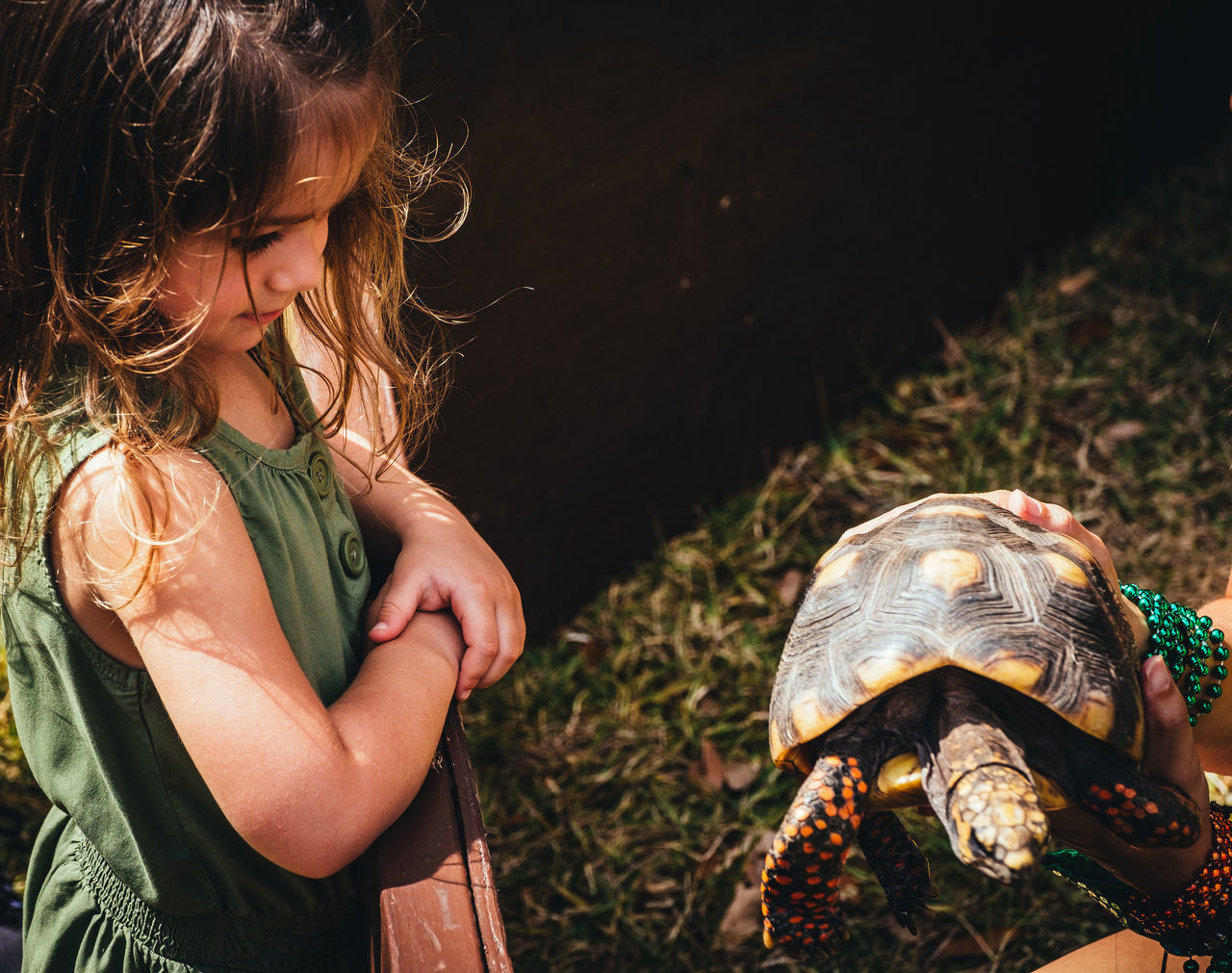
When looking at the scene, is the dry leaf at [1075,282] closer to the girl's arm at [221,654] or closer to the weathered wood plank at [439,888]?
the weathered wood plank at [439,888]

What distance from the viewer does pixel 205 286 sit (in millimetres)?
862

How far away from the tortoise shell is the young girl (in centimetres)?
33

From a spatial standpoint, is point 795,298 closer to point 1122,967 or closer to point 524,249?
point 524,249

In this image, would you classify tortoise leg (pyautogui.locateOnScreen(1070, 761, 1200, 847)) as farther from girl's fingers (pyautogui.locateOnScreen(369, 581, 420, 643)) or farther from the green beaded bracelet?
girl's fingers (pyautogui.locateOnScreen(369, 581, 420, 643))

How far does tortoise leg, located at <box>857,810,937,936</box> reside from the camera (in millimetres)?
1038

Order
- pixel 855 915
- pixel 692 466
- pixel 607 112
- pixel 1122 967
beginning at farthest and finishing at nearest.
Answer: pixel 692 466 → pixel 607 112 → pixel 855 915 → pixel 1122 967

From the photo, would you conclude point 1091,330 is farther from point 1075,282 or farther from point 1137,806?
point 1137,806

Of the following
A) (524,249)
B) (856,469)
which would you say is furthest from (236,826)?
(856,469)

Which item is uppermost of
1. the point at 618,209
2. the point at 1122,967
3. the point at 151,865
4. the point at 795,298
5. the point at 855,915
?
the point at 618,209

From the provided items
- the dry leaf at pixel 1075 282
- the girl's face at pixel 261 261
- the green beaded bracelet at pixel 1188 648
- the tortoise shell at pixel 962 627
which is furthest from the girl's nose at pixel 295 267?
the dry leaf at pixel 1075 282

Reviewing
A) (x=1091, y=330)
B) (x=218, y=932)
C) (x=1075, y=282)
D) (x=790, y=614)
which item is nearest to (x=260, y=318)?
(x=218, y=932)

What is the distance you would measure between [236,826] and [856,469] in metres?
2.02

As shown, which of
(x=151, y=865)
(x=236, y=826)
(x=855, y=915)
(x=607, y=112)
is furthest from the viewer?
(x=607, y=112)

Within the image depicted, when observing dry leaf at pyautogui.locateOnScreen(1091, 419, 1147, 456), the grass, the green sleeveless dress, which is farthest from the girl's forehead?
dry leaf at pyautogui.locateOnScreen(1091, 419, 1147, 456)
